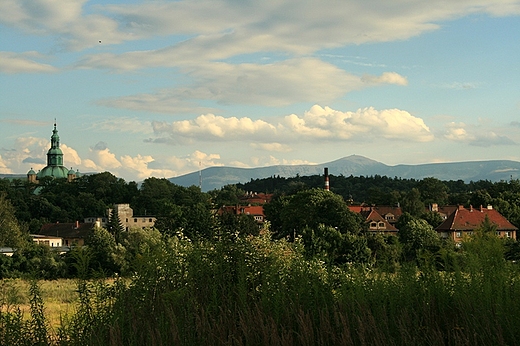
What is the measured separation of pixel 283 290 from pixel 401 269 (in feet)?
5.56

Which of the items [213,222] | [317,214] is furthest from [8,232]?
[213,222]

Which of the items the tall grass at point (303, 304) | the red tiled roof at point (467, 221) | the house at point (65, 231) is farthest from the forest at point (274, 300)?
the house at point (65, 231)

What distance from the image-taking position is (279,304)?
23.7 ft

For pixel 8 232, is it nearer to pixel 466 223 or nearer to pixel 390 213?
pixel 466 223

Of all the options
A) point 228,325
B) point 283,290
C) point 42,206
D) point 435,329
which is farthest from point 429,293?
point 42,206

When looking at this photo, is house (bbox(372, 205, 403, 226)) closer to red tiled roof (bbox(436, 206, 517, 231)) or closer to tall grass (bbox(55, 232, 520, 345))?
red tiled roof (bbox(436, 206, 517, 231))

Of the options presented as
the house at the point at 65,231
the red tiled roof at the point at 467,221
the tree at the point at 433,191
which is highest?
the tree at the point at 433,191

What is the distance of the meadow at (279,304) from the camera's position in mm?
6258

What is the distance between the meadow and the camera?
6258mm

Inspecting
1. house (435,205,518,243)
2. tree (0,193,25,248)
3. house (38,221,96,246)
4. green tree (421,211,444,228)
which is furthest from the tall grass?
house (38,221,96,246)

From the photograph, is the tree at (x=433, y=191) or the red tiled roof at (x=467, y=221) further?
the tree at (x=433, y=191)

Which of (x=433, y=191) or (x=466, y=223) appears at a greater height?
(x=433, y=191)

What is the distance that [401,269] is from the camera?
8359mm

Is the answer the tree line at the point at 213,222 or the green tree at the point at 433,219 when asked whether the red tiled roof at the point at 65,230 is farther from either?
the green tree at the point at 433,219
